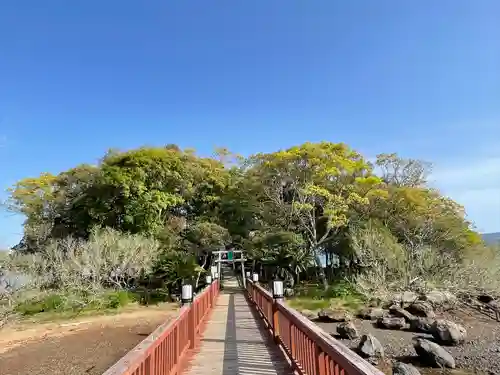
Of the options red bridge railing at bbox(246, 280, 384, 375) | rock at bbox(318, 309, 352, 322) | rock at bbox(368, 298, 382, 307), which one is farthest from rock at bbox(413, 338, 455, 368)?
rock at bbox(368, 298, 382, 307)

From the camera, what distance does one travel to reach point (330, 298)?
67.1 feet

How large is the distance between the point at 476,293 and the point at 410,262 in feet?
11.0

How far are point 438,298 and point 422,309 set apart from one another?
5.68ft

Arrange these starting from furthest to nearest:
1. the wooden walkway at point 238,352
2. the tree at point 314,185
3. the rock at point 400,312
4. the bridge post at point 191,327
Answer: the tree at point 314,185 < the rock at point 400,312 < the bridge post at point 191,327 < the wooden walkway at point 238,352

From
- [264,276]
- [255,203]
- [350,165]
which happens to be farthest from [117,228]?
[350,165]

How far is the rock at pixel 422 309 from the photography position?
1650 centimetres

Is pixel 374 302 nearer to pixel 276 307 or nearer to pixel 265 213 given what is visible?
pixel 265 213

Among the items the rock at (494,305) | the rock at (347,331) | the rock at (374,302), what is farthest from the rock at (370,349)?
the rock at (494,305)

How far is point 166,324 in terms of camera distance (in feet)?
13.1

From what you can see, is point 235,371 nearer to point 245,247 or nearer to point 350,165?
point 350,165

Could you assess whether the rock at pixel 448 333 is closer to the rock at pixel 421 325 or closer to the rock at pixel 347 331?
the rock at pixel 421 325

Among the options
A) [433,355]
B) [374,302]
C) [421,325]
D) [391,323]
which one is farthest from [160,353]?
[374,302]

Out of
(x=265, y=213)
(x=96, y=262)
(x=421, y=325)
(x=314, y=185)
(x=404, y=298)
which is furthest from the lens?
(x=265, y=213)

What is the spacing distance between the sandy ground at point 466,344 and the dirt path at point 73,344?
276 inches
